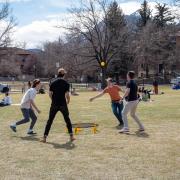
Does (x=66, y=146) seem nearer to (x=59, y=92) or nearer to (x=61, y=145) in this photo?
(x=61, y=145)

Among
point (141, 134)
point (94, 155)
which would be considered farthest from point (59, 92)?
point (141, 134)

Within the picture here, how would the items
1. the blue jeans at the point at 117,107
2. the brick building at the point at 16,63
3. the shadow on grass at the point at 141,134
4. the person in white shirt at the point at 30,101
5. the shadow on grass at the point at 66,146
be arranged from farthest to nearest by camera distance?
1. the brick building at the point at 16,63
2. the blue jeans at the point at 117,107
3. the person in white shirt at the point at 30,101
4. the shadow on grass at the point at 141,134
5. the shadow on grass at the point at 66,146

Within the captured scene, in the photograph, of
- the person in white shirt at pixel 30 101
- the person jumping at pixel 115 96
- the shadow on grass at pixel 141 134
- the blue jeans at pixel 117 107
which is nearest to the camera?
the shadow on grass at pixel 141 134

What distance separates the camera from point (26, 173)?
8070 mm

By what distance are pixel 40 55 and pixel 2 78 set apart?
1572 centimetres

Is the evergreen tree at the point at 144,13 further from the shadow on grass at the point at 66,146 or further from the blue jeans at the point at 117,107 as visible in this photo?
the shadow on grass at the point at 66,146

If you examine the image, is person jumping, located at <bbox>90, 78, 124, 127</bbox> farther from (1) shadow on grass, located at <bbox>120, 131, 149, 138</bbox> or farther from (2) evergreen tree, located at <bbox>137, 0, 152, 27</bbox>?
(2) evergreen tree, located at <bbox>137, 0, 152, 27</bbox>

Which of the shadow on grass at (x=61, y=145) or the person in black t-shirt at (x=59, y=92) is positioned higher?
the person in black t-shirt at (x=59, y=92)

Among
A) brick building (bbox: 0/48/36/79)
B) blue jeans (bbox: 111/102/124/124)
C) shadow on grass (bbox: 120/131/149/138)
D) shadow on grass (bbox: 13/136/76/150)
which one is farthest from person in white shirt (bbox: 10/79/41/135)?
brick building (bbox: 0/48/36/79)

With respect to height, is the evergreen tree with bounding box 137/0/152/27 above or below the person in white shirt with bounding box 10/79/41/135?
Result: above

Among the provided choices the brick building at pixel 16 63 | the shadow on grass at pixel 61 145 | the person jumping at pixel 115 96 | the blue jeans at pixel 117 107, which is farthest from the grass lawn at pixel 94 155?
the brick building at pixel 16 63

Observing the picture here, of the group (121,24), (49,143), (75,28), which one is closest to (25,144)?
(49,143)

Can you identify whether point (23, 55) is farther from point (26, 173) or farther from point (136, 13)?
point (26, 173)

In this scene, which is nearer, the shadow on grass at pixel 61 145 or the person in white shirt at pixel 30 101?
the shadow on grass at pixel 61 145
